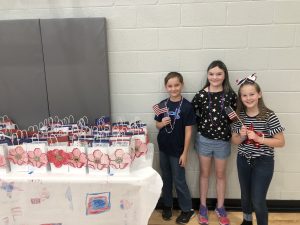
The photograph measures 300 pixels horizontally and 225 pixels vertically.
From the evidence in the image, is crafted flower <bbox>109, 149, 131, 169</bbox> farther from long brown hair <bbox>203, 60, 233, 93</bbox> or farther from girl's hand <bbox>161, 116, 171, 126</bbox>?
long brown hair <bbox>203, 60, 233, 93</bbox>

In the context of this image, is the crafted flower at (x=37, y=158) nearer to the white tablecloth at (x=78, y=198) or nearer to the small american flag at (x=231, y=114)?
the white tablecloth at (x=78, y=198)

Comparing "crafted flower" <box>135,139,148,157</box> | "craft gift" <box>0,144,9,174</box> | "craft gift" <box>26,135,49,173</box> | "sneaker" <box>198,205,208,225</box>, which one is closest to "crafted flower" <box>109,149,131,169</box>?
"crafted flower" <box>135,139,148,157</box>

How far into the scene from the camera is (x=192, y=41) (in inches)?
85.0

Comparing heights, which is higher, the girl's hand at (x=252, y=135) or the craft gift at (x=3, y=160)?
the girl's hand at (x=252, y=135)

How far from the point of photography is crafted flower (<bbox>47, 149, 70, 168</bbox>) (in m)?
1.75

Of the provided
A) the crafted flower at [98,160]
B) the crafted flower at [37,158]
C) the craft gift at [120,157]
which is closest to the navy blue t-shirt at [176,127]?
the craft gift at [120,157]

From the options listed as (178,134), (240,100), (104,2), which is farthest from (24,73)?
(240,100)

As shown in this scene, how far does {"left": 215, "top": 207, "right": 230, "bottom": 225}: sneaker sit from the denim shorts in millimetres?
476

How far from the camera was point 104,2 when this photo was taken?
83.6 inches

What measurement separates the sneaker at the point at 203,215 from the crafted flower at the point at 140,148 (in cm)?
85

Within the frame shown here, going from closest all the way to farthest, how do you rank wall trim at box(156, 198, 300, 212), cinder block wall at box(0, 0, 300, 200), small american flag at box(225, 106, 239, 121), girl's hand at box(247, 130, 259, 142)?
girl's hand at box(247, 130, 259, 142) < small american flag at box(225, 106, 239, 121) < cinder block wall at box(0, 0, 300, 200) < wall trim at box(156, 198, 300, 212)

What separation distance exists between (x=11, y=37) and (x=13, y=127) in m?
0.68

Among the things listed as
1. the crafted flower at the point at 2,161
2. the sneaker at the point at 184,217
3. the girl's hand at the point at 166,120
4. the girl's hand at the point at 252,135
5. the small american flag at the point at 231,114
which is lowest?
the sneaker at the point at 184,217

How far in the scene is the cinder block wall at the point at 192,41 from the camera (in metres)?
2.09
